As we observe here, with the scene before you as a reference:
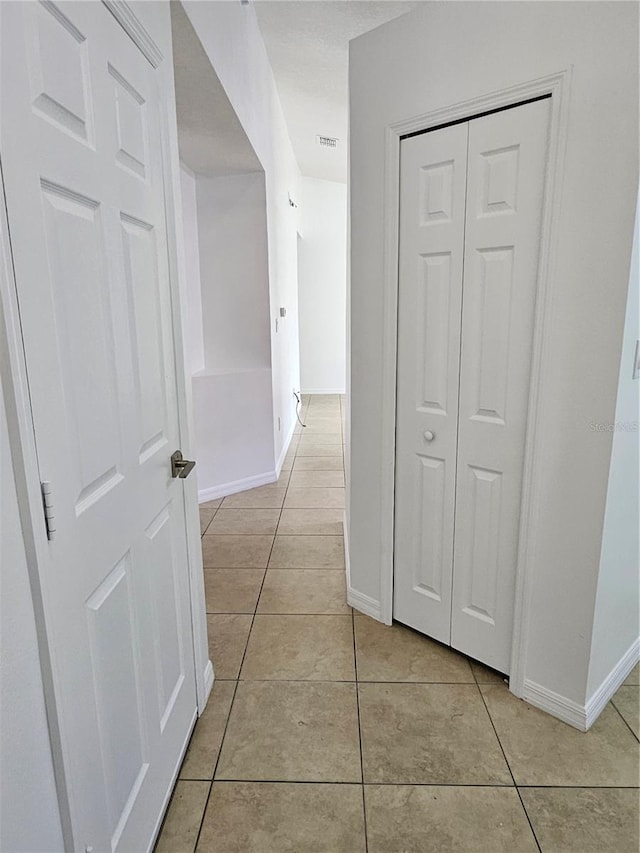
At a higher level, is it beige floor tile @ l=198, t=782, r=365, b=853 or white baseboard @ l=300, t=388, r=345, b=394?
white baseboard @ l=300, t=388, r=345, b=394

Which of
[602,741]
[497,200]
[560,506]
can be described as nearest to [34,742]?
[560,506]

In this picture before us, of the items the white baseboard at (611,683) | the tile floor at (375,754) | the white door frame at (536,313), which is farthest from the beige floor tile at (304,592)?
the white baseboard at (611,683)

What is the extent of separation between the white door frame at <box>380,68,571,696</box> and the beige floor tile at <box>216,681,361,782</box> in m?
0.53

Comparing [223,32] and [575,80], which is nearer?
[575,80]

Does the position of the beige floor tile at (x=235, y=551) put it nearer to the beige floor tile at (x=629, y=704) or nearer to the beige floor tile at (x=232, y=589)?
the beige floor tile at (x=232, y=589)

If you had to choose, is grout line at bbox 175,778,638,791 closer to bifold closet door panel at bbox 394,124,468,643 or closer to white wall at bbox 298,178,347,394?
bifold closet door panel at bbox 394,124,468,643

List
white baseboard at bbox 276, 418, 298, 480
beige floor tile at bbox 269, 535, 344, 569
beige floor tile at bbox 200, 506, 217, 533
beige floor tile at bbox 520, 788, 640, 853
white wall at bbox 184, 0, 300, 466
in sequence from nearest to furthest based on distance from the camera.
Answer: beige floor tile at bbox 520, 788, 640, 853
white wall at bbox 184, 0, 300, 466
beige floor tile at bbox 269, 535, 344, 569
beige floor tile at bbox 200, 506, 217, 533
white baseboard at bbox 276, 418, 298, 480

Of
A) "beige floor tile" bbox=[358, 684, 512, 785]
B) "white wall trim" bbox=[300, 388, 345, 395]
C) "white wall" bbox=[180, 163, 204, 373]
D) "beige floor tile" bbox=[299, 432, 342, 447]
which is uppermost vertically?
"white wall" bbox=[180, 163, 204, 373]

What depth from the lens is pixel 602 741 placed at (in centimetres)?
164

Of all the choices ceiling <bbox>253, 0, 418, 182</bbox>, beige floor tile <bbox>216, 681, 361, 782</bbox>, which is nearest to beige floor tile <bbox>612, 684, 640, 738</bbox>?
beige floor tile <bbox>216, 681, 361, 782</bbox>

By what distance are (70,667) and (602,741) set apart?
5.24 ft

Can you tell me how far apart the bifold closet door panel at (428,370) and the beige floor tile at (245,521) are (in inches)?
49.2

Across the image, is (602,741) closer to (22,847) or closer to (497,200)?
(22,847)

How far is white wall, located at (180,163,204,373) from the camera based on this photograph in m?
3.67
